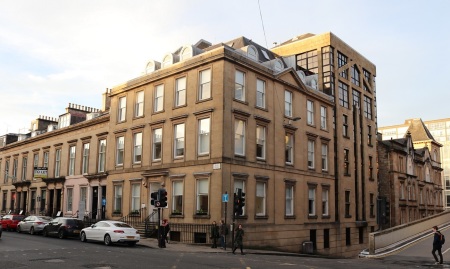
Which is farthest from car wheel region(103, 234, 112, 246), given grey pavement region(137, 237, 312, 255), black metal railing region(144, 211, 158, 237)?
black metal railing region(144, 211, 158, 237)

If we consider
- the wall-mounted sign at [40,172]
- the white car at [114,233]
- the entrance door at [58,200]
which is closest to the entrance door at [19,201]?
the wall-mounted sign at [40,172]

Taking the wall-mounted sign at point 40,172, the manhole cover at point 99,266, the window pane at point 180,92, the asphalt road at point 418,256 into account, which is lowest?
the asphalt road at point 418,256

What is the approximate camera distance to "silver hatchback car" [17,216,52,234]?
33.3 metres

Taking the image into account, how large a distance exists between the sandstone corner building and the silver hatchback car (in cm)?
519

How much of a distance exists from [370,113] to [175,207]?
28.7 metres

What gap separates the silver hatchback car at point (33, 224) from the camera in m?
33.3

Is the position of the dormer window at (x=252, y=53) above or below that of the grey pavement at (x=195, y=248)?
above

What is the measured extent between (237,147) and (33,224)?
54.4 feet

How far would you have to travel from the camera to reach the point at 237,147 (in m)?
30.4

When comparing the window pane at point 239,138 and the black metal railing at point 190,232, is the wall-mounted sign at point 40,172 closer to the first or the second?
the black metal railing at point 190,232

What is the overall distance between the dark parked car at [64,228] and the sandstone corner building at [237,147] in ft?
15.5

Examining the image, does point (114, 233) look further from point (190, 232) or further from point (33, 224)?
point (33, 224)

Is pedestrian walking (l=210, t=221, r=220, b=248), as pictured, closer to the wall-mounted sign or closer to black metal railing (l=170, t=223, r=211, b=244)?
black metal railing (l=170, t=223, r=211, b=244)

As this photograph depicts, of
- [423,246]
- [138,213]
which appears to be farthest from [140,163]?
[423,246]
